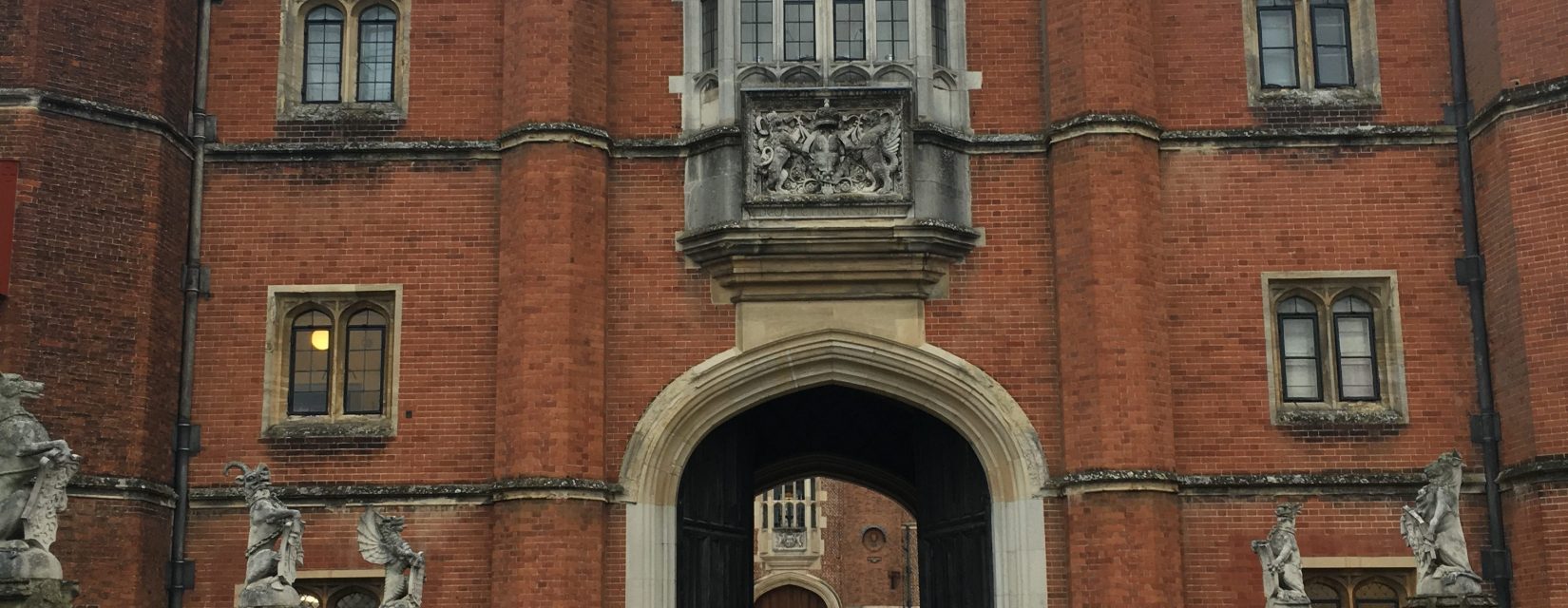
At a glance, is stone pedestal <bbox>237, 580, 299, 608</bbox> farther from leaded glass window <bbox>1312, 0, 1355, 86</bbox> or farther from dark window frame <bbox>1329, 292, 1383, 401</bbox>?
leaded glass window <bbox>1312, 0, 1355, 86</bbox>

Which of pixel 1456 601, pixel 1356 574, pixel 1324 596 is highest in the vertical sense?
pixel 1356 574

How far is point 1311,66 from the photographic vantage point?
2267 centimetres

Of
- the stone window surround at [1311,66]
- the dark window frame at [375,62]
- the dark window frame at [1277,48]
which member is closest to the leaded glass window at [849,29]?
the stone window surround at [1311,66]

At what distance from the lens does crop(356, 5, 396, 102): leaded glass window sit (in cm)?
2278

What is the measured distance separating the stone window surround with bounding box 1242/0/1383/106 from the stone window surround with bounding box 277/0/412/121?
A: 9.12 meters

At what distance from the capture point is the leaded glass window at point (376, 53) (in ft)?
74.7

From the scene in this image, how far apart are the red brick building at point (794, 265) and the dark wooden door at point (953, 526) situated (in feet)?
0.34

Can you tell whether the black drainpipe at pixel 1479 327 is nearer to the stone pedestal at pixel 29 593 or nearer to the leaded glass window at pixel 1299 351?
the leaded glass window at pixel 1299 351

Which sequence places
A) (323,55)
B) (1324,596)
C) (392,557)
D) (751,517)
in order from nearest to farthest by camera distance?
(392,557), (1324,596), (323,55), (751,517)

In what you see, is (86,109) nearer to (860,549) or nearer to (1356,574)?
(1356,574)

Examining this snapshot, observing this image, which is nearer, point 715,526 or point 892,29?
point 892,29

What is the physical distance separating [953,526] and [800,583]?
31603 mm

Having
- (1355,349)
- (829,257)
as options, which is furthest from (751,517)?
(1355,349)

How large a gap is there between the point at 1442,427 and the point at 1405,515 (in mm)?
2591
